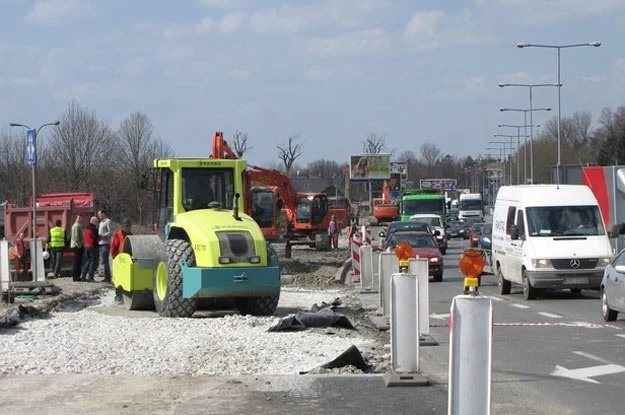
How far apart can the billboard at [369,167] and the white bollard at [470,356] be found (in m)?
105

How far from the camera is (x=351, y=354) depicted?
38.3ft

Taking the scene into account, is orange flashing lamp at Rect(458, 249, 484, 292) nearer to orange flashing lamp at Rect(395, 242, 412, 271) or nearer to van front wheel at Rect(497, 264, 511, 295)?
orange flashing lamp at Rect(395, 242, 412, 271)

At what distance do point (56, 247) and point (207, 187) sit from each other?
38.0 ft

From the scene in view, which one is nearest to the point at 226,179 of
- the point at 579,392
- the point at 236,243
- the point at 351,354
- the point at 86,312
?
the point at 236,243

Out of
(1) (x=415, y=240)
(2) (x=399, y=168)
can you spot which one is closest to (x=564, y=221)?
(1) (x=415, y=240)

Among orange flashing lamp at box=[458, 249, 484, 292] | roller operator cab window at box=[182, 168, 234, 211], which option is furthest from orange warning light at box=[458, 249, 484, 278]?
roller operator cab window at box=[182, 168, 234, 211]

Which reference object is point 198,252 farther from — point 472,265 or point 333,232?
point 333,232

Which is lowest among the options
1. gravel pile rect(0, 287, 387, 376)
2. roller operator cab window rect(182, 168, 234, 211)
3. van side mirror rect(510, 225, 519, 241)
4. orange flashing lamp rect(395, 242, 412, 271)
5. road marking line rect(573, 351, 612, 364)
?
road marking line rect(573, 351, 612, 364)

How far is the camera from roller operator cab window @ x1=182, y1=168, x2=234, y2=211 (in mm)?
18750

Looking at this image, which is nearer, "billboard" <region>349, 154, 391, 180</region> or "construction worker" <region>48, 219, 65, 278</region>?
"construction worker" <region>48, 219, 65, 278</region>

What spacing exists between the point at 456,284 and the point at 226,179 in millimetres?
12577

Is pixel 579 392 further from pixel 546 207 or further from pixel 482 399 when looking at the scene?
Result: pixel 546 207

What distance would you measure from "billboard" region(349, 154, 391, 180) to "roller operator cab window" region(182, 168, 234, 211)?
306 ft

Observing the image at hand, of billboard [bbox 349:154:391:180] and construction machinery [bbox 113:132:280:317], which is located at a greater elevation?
billboard [bbox 349:154:391:180]
